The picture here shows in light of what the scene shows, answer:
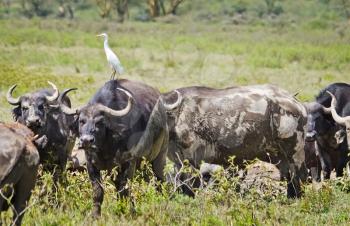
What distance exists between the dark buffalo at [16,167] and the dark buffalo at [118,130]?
3.12 ft

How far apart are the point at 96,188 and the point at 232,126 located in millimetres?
2464

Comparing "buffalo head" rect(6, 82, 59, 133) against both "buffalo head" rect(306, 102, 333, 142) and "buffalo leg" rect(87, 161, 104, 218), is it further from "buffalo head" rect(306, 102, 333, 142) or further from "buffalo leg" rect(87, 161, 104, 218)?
"buffalo head" rect(306, 102, 333, 142)

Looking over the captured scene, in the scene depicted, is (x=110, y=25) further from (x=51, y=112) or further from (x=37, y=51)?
(x=51, y=112)

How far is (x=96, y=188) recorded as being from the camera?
345 inches

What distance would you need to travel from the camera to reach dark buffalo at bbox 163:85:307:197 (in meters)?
10.4

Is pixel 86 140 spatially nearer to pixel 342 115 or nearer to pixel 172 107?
pixel 172 107

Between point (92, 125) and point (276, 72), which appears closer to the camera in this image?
point (92, 125)

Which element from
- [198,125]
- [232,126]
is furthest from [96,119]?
[232,126]

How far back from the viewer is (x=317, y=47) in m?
31.5

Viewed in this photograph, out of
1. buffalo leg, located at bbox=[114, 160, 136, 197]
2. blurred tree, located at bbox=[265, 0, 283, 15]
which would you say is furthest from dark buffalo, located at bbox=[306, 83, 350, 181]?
blurred tree, located at bbox=[265, 0, 283, 15]

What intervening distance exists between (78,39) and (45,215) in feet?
81.3

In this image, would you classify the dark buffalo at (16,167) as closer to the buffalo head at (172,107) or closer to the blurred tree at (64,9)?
the buffalo head at (172,107)

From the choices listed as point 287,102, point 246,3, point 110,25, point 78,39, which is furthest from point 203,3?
point 287,102

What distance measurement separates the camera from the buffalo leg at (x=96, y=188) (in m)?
8.60
